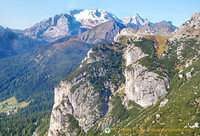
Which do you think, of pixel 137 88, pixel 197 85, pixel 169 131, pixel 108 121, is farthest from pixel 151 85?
pixel 169 131

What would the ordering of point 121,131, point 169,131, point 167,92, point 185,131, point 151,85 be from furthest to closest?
point 151,85, point 167,92, point 121,131, point 169,131, point 185,131

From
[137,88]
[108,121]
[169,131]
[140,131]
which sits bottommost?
[108,121]

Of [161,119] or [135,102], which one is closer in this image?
[161,119]

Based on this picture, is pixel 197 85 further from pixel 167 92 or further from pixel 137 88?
pixel 137 88

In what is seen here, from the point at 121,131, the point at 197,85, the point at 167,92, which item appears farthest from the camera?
the point at 167,92

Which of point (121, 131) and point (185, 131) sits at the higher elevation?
point (185, 131)

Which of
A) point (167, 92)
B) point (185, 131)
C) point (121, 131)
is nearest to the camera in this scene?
point (185, 131)

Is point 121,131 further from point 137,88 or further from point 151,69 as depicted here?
point 151,69

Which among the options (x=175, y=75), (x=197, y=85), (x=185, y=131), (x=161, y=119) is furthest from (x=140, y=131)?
(x=175, y=75)

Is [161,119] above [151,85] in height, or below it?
below
